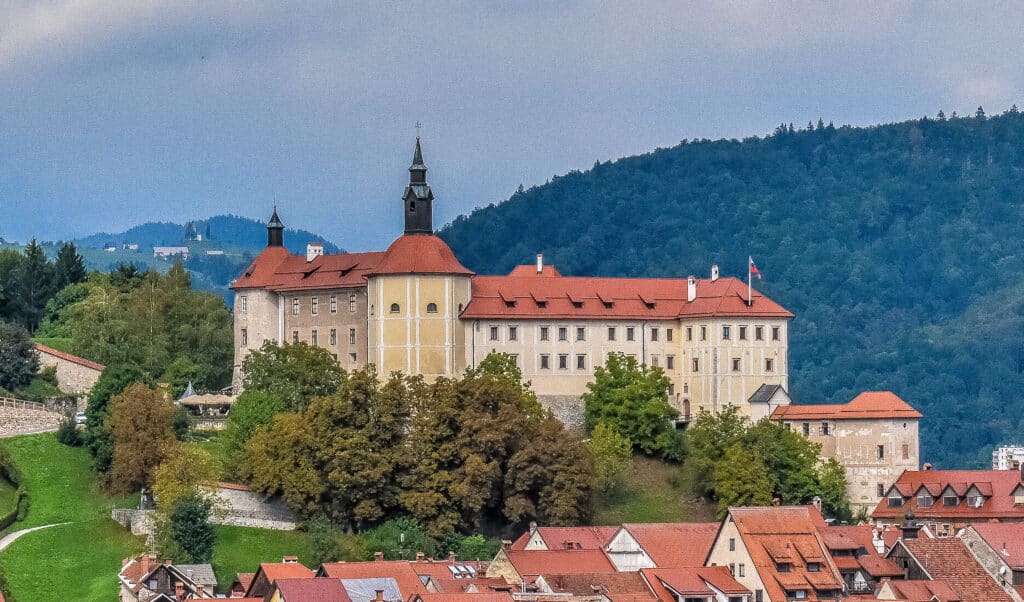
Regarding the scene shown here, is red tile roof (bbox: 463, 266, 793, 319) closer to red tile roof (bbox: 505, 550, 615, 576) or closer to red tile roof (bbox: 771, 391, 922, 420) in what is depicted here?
red tile roof (bbox: 771, 391, 922, 420)

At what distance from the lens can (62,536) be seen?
97.8m

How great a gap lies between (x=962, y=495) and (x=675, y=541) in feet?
57.5

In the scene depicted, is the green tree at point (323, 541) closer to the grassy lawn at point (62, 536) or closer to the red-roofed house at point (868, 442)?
→ the grassy lawn at point (62, 536)

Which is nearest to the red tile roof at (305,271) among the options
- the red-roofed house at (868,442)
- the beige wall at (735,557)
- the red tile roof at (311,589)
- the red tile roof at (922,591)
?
the red-roofed house at (868,442)

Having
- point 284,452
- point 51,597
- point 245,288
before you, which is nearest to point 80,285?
point 245,288

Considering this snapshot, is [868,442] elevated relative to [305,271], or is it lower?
lower

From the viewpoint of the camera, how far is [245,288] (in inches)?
4902

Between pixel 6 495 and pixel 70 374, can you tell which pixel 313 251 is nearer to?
pixel 70 374

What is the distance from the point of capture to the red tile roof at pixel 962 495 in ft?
357

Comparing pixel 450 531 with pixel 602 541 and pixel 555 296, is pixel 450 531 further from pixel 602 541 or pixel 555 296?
pixel 555 296

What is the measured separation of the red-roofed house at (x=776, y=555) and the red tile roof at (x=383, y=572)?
1375cm

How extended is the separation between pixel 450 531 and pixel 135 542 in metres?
13.3

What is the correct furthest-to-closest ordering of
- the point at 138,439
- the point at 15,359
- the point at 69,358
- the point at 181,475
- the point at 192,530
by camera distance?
the point at 69,358, the point at 15,359, the point at 138,439, the point at 181,475, the point at 192,530

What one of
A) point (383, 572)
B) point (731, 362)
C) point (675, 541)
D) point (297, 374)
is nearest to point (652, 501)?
point (675, 541)
